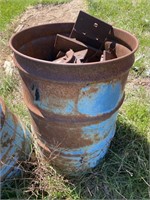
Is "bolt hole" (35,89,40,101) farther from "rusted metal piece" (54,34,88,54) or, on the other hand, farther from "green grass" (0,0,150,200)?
"green grass" (0,0,150,200)

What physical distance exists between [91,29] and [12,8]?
3.80 m

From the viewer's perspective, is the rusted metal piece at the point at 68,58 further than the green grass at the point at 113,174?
No

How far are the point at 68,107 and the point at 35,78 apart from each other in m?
0.31

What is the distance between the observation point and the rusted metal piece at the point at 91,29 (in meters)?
2.37

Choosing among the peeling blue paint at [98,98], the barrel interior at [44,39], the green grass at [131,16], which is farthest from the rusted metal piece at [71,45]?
the green grass at [131,16]

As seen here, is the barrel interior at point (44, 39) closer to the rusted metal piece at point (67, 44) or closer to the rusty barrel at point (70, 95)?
the rusty barrel at point (70, 95)

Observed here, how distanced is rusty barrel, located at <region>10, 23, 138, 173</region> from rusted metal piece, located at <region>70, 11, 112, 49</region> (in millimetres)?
79

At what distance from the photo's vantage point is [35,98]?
207 cm

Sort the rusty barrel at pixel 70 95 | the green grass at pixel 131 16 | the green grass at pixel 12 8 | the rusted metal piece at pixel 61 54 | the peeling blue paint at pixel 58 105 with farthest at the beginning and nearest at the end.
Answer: the green grass at pixel 12 8
the green grass at pixel 131 16
the rusted metal piece at pixel 61 54
the peeling blue paint at pixel 58 105
the rusty barrel at pixel 70 95

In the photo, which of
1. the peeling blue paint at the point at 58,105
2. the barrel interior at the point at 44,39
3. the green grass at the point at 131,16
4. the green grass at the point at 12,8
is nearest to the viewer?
the peeling blue paint at the point at 58,105

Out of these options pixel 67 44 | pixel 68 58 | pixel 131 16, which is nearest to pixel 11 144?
pixel 68 58

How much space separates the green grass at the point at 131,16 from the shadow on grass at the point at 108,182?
63.6 inches

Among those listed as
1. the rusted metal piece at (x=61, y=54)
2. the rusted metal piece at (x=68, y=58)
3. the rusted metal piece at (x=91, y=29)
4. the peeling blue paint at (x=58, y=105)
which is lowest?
the peeling blue paint at (x=58, y=105)

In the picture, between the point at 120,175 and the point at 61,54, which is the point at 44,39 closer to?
the point at 61,54
